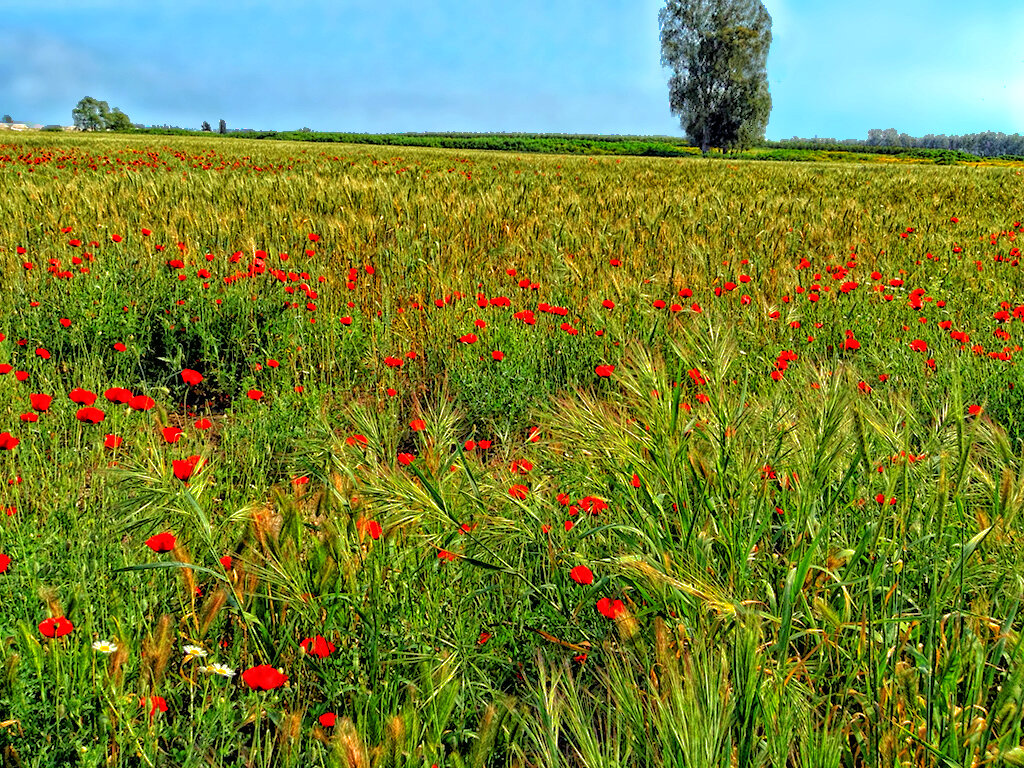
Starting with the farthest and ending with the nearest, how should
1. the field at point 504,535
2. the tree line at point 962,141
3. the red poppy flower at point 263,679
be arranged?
the tree line at point 962,141 → the red poppy flower at point 263,679 → the field at point 504,535

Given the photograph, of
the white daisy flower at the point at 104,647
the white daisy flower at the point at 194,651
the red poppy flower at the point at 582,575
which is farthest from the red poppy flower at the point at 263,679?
the red poppy flower at the point at 582,575

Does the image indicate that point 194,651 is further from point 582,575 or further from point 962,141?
point 962,141

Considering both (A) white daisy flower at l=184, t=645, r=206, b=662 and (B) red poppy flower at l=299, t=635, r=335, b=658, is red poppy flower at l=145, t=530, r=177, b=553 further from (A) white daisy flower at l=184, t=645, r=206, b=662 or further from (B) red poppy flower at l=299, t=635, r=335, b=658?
(B) red poppy flower at l=299, t=635, r=335, b=658

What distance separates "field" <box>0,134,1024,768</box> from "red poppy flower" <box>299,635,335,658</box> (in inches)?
1.4

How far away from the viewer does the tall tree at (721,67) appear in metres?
53.2

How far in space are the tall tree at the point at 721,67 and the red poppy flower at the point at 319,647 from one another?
56.7 m

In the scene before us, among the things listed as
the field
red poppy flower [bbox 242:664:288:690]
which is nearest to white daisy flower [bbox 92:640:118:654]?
the field

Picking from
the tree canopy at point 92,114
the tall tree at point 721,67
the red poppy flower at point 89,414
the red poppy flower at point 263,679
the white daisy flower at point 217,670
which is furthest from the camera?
the tree canopy at point 92,114

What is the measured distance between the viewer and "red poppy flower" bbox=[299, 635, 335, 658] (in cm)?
133

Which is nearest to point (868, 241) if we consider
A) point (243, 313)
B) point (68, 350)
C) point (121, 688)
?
point (243, 313)

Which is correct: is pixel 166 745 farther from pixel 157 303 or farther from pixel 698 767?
pixel 157 303

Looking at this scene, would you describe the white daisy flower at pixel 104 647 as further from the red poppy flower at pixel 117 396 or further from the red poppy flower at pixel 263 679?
the red poppy flower at pixel 117 396

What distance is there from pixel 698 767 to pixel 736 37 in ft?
198

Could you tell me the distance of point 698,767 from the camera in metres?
0.82
